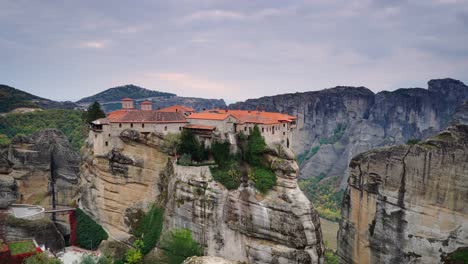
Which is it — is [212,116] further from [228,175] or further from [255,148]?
[228,175]

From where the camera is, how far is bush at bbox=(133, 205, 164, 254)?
36469 millimetres

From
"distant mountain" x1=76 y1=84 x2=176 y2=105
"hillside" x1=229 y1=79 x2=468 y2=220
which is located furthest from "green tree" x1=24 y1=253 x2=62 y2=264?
"distant mountain" x1=76 y1=84 x2=176 y2=105

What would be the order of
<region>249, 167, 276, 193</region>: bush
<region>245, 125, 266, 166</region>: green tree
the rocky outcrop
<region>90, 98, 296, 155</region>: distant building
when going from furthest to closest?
the rocky outcrop < <region>90, 98, 296, 155</region>: distant building < <region>245, 125, 266, 166</region>: green tree < <region>249, 167, 276, 193</region>: bush

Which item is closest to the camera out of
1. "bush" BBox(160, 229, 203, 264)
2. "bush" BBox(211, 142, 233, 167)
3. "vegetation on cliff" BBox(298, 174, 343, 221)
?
"bush" BBox(160, 229, 203, 264)

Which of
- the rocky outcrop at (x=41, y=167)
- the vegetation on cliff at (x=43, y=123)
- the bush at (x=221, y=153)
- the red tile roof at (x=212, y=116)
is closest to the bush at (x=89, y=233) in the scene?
the rocky outcrop at (x=41, y=167)

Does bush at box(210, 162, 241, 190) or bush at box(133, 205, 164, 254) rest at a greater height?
bush at box(210, 162, 241, 190)

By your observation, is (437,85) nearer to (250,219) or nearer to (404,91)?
(404,91)

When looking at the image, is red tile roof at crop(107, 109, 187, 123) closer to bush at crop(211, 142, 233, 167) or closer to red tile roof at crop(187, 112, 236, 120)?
red tile roof at crop(187, 112, 236, 120)

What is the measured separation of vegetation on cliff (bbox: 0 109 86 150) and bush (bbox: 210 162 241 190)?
37502mm

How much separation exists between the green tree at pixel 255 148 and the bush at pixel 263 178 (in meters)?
1.07

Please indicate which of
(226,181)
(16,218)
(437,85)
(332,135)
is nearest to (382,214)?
(226,181)

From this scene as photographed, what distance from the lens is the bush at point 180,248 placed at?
1330 inches

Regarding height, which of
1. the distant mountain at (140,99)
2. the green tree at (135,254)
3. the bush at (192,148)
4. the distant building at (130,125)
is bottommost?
the green tree at (135,254)

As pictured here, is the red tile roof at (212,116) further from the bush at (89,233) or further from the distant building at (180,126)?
the bush at (89,233)
